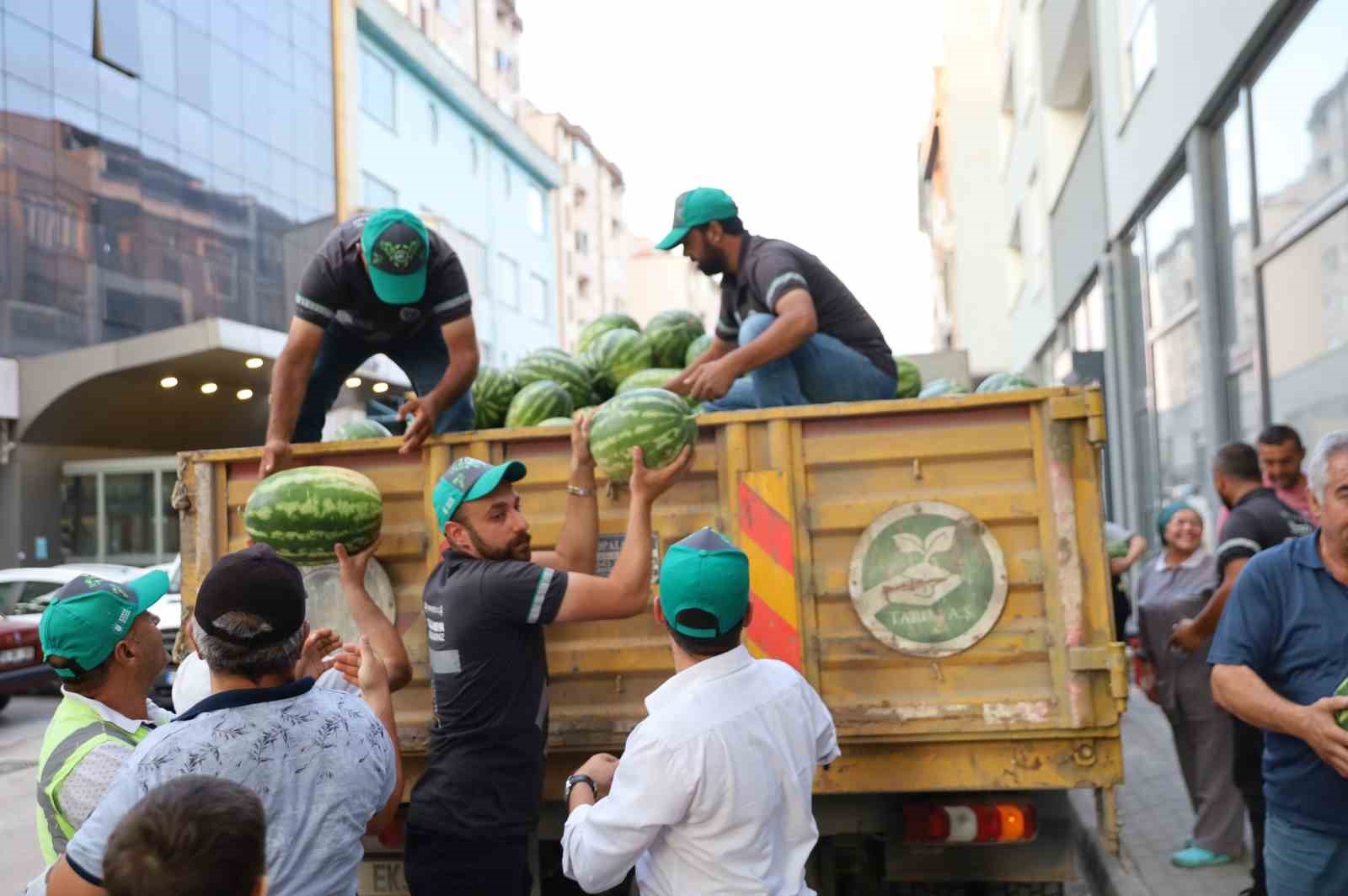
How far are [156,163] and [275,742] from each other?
1044 inches

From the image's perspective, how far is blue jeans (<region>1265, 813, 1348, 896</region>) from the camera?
3186mm

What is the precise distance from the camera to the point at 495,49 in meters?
50.4

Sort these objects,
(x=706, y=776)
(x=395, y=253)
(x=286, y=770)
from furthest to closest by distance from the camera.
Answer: (x=395, y=253) → (x=706, y=776) → (x=286, y=770)

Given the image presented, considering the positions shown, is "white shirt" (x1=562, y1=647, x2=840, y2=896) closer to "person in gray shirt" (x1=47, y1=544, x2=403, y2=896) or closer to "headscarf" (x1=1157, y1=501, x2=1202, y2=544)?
"person in gray shirt" (x1=47, y1=544, x2=403, y2=896)

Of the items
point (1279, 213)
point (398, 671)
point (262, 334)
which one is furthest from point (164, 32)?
point (398, 671)

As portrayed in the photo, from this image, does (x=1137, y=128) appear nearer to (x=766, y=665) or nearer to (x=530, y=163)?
(x=766, y=665)

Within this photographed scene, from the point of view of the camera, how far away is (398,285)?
4773 mm

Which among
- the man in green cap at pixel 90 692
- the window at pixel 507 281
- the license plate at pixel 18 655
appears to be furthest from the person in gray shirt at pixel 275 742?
the window at pixel 507 281

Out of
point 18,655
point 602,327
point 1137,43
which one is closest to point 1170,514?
point 602,327

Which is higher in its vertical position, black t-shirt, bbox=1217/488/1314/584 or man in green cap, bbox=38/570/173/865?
black t-shirt, bbox=1217/488/1314/584

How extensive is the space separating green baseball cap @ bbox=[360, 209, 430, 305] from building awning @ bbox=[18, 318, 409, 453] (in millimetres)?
16457

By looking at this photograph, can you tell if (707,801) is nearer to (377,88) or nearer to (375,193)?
(375,193)

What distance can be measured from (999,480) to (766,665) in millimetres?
1345

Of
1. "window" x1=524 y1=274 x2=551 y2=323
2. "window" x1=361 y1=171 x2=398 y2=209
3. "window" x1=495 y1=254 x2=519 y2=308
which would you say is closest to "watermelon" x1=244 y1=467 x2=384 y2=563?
"window" x1=361 y1=171 x2=398 y2=209
